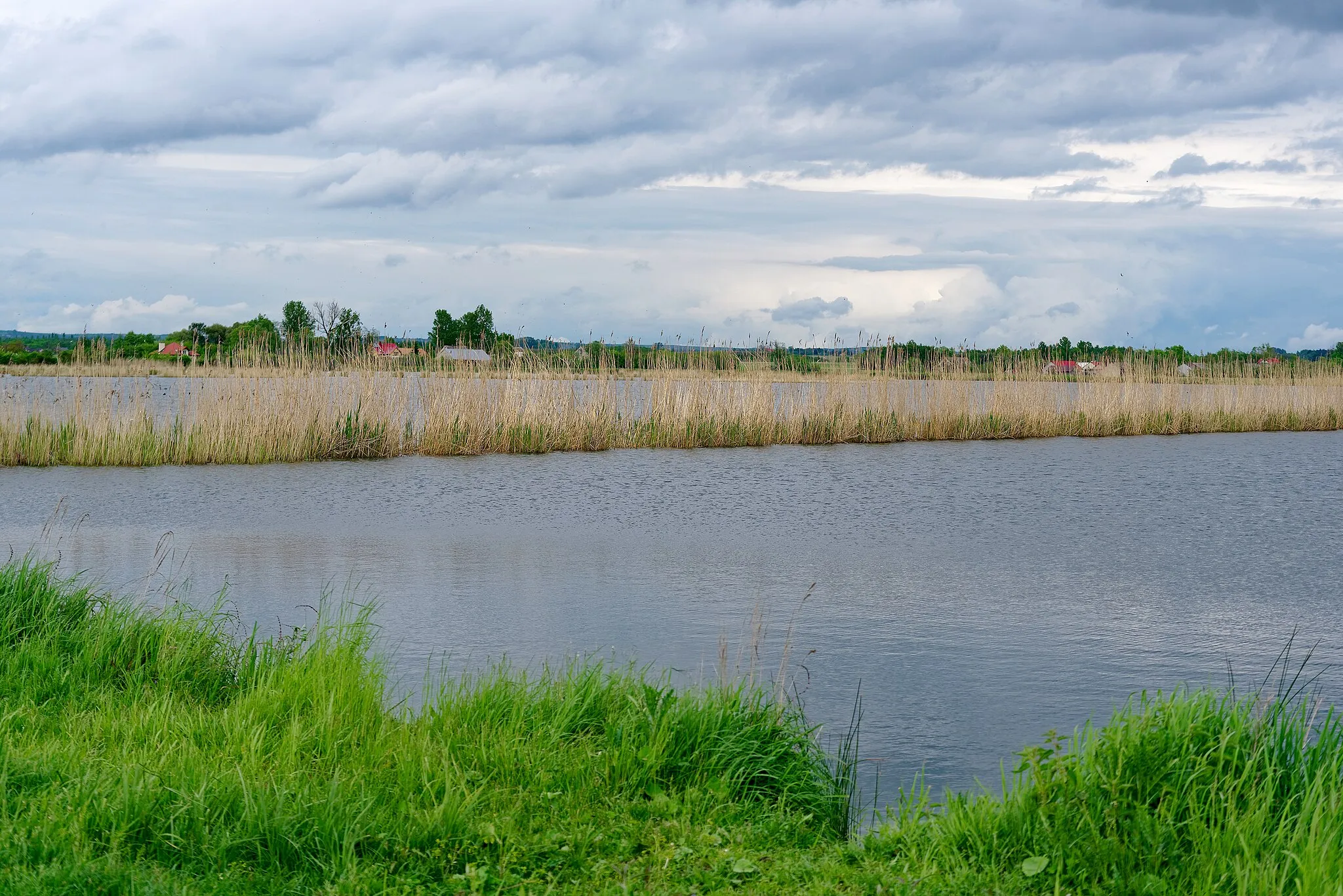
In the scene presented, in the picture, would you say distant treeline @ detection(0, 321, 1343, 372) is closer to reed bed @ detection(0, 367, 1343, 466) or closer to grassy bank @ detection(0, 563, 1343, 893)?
reed bed @ detection(0, 367, 1343, 466)

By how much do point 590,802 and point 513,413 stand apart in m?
14.3

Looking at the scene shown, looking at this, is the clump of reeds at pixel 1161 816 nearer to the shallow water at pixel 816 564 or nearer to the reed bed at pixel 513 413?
the shallow water at pixel 816 564

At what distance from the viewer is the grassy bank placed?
10.5ft

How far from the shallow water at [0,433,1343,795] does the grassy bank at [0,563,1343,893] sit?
2.56 feet

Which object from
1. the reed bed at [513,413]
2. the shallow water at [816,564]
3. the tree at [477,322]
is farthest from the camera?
the tree at [477,322]

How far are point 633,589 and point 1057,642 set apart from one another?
2872 mm

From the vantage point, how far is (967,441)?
21359 millimetres

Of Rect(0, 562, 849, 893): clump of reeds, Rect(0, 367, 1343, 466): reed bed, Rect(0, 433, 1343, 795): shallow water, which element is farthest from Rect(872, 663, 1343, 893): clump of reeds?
Rect(0, 367, 1343, 466): reed bed

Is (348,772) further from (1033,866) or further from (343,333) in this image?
(343,333)

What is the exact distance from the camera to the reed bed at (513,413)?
15.7 metres

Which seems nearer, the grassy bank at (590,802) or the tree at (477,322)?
the grassy bank at (590,802)

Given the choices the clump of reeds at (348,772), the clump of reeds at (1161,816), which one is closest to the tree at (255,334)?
the clump of reeds at (348,772)

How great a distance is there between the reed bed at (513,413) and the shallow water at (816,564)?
87 centimetres

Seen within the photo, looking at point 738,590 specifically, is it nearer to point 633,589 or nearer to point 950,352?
point 633,589
